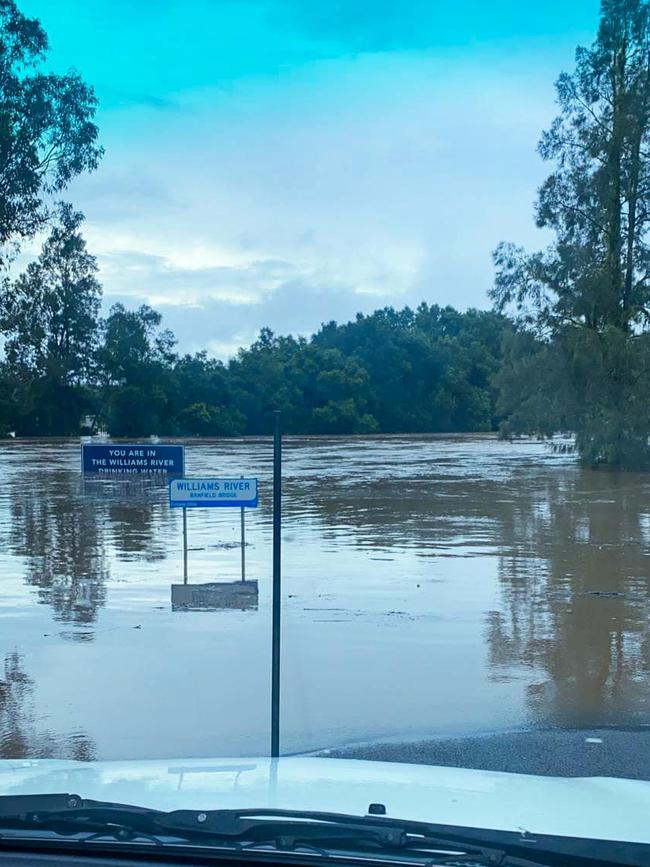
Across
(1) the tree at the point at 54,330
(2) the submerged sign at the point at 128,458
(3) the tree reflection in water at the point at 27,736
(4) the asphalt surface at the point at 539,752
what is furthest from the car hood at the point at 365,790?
(1) the tree at the point at 54,330

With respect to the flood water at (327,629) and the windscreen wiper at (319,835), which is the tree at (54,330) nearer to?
the flood water at (327,629)

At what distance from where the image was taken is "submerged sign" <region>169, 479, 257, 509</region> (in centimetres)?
1108

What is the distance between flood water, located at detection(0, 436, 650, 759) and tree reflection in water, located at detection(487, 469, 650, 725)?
0.03 meters

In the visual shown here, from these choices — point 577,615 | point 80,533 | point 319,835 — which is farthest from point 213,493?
point 319,835

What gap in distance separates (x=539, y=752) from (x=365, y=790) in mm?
3290

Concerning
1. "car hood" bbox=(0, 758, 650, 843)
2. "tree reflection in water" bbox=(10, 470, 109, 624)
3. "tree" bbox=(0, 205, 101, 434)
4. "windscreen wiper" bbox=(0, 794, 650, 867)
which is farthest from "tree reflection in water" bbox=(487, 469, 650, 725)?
"tree" bbox=(0, 205, 101, 434)

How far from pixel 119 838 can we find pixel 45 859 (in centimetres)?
16

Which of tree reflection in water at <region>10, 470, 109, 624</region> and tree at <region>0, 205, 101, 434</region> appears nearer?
tree reflection in water at <region>10, 470, 109, 624</region>

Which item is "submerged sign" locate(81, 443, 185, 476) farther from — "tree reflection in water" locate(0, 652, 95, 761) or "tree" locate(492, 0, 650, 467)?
"tree" locate(492, 0, 650, 467)

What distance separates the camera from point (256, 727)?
6.70m

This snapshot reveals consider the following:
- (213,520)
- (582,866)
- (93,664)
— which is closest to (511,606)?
(93,664)

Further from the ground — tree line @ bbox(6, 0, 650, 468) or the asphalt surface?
tree line @ bbox(6, 0, 650, 468)

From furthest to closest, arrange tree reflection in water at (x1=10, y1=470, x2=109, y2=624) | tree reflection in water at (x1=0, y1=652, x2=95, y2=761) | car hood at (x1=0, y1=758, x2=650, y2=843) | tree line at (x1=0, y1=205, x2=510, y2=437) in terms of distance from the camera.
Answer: tree line at (x1=0, y1=205, x2=510, y2=437) < tree reflection in water at (x1=10, y1=470, x2=109, y2=624) < tree reflection in water at (x1=0, y1=652, x2=95, y2=761) < car hood at (x1=0, y1=758, x2=650, y2=843)

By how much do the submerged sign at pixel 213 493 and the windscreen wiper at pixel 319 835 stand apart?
27.9 ft
